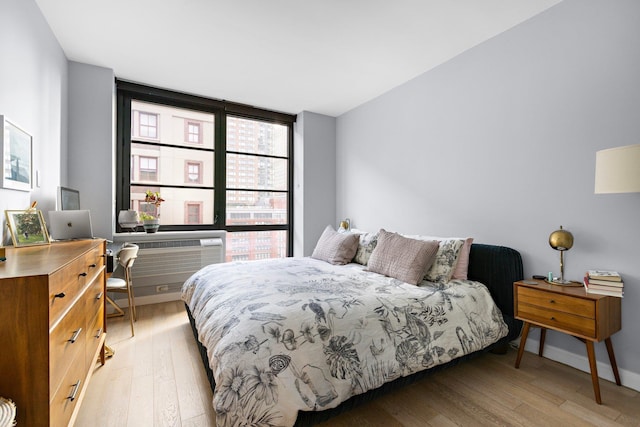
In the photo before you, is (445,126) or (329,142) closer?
(445,126)

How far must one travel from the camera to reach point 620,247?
198cm

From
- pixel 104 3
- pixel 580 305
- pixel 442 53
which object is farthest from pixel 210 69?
pixel 580 305

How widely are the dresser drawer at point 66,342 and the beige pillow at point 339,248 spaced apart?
2.03 meters

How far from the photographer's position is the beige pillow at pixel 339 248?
304 centimetres

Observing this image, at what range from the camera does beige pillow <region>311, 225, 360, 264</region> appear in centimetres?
304

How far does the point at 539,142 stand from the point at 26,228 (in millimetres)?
3658

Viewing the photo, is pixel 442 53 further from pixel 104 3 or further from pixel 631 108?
pixel 104 3

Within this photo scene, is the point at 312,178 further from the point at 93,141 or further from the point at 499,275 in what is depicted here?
the point at 499,275

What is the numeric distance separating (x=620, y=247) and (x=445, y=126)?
1.73 meters

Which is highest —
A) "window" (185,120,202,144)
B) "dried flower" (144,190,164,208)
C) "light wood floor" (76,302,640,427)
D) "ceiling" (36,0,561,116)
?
"ceiling" (36,0,561,116)

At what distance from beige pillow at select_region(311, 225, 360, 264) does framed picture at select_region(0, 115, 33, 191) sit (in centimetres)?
245

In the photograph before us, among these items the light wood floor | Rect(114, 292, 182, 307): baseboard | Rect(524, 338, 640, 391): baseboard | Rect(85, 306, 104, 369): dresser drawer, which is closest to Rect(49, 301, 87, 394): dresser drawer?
Rect(85, 306, 104, 369): dresser drawer

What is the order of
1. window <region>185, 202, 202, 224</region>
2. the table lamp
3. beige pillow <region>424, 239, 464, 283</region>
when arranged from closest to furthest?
the table lamp, beige pillow <region>424, 239, 464, 283</region>, window <region>185, 202, 202, 224</region>

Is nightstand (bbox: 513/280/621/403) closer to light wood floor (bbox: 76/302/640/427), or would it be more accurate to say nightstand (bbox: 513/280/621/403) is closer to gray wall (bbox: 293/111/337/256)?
light wood floor (bbox: 76/302/640/427)
